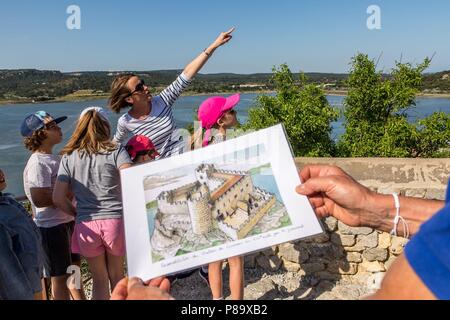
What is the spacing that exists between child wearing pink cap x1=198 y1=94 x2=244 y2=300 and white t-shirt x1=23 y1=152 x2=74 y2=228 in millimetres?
872

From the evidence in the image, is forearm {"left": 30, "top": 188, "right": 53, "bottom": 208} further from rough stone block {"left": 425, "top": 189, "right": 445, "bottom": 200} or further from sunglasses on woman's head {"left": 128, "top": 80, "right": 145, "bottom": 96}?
rough stone block {"left": 425, "top": 189, "right": 445, "bottom": 200}

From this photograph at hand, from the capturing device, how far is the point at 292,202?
1394 mm

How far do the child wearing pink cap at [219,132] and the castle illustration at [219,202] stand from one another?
1119 millimetres

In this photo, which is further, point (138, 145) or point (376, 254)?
point (376, 254)

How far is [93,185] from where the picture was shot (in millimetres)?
2266

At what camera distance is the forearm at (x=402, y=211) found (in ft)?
4.50

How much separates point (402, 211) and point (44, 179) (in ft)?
6.13

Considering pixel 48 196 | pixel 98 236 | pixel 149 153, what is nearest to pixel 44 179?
pixel 48 196

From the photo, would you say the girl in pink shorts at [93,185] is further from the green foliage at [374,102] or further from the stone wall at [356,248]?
the green foliage at [374,102]

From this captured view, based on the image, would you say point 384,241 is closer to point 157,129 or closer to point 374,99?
point 157,129

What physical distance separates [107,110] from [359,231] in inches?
74.0
